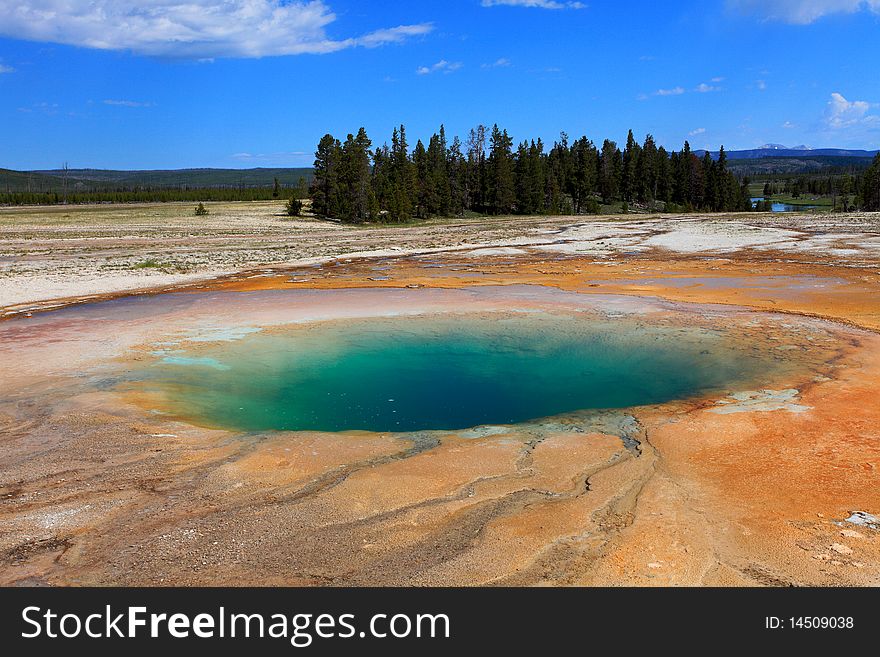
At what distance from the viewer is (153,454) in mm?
6262

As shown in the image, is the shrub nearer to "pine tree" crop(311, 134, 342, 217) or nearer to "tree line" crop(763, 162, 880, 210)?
"pine tree" crop(311, 134, 342, 217)

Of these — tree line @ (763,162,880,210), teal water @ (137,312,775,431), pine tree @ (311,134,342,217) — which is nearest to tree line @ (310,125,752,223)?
pine tree @ (311,134,342,217)

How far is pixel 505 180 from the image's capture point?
233ft

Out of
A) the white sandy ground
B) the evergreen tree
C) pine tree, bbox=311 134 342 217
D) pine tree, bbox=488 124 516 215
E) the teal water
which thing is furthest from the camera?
the evergreen tree

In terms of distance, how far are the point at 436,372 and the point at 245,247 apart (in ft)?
80.8

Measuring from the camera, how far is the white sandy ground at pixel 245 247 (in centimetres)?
2016

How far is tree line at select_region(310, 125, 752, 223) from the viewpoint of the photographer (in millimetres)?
58062

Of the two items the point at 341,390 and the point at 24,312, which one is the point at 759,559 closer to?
the point at 341,390

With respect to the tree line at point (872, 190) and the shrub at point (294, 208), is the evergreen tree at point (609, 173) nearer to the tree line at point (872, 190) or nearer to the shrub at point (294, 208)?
the tree line at point (872, 190)

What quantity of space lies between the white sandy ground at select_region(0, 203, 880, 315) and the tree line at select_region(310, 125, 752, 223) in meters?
10.6

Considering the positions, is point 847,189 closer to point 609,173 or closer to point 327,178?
point 609,173

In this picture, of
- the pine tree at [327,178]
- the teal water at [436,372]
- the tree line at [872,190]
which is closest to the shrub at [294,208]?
the pine tree at [327,178]

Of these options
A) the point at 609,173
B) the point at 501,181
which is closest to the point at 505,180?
the point at 501,181
